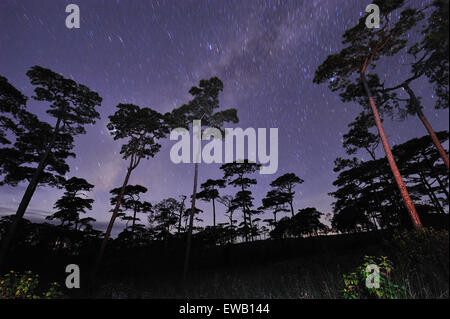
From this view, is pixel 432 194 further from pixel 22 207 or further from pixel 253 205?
pixel 22 207

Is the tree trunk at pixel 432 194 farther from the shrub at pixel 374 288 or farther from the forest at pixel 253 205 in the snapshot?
the shrub at pixel 374 288

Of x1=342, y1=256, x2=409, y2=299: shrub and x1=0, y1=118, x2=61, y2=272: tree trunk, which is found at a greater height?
x1=0, y1=118, x2=61, y2=272: tree trunk

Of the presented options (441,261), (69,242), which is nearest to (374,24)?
(441,261)

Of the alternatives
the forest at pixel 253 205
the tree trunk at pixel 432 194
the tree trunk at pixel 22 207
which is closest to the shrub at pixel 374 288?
the forest at pixel 253 205

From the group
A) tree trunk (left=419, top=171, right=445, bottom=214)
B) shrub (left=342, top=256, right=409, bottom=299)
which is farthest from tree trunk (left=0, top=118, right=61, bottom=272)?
tree trunk (left=419, top=171, right=445, bottom=214)

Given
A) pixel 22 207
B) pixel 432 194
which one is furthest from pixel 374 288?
pixel 432 194

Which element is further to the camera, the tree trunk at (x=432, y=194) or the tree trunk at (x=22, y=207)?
the tree trunk at (x=432, y=194)

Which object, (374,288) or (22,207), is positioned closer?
(374,288)

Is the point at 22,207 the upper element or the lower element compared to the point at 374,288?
upper

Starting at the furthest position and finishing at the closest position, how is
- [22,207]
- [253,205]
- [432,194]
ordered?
1. [253,205]
2. [432,194]
3. [22,207]

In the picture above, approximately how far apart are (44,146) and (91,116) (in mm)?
4226

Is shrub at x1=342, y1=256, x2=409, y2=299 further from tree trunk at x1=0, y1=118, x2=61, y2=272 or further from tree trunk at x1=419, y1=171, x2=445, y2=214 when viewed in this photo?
tree trunk at x1=419, y1=171, x2=445, y2=214

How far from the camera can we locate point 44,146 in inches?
561
